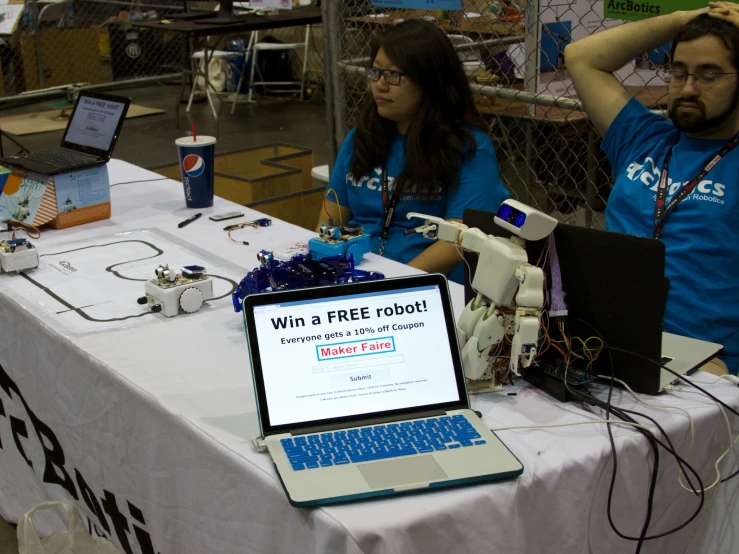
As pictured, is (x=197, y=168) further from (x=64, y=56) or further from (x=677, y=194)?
(x=64, y=56)

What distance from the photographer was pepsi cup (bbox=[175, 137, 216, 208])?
2.42m

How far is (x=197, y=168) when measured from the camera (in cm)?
248

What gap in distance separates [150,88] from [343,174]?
7008 mm

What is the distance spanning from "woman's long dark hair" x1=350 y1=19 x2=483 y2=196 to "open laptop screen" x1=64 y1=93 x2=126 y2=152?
799 millimetres

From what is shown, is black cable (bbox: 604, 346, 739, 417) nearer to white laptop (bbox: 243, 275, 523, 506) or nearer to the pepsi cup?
white laptop (bbox: 243, 275, 523, 506)

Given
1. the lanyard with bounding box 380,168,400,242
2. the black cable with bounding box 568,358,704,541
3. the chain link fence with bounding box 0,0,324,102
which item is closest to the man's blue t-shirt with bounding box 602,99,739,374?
the black cable with bounding box 568,358,704,541

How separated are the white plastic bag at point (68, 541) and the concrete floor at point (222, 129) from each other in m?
4.10

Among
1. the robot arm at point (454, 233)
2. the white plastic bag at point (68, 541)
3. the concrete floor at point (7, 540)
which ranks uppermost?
the robot arm at point (454, 233)

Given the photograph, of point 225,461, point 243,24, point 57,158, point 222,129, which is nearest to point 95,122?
point 57,158

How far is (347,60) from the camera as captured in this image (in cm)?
344

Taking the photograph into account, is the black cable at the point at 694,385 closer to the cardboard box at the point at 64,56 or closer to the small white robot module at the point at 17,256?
the small white robot module at the point at 17,256

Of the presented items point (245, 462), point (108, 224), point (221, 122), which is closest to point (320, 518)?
point (245, 462)

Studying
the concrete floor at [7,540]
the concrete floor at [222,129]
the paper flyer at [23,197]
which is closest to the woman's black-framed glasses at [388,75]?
the paper flyer at [23,197]

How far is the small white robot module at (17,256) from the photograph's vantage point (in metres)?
1.99
